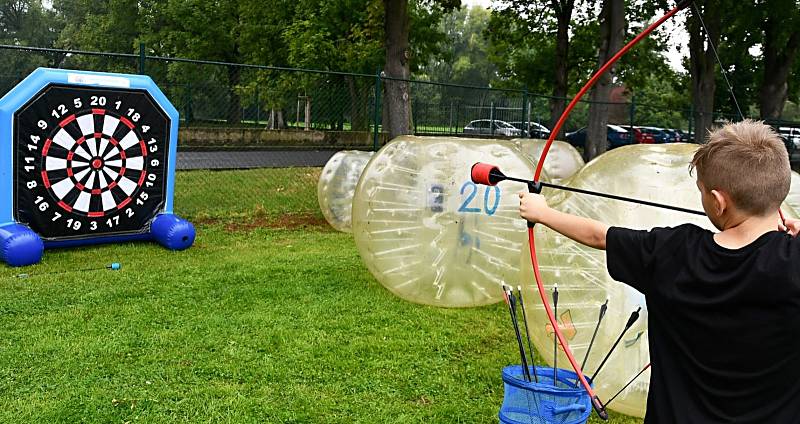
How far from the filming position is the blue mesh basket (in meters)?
2.59

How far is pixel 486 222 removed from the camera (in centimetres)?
467

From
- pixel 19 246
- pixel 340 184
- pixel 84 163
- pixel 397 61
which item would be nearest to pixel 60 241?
pixel 19 246

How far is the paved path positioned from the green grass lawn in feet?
14.0

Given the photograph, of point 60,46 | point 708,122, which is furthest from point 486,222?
point 60,46

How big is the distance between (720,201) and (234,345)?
313cm

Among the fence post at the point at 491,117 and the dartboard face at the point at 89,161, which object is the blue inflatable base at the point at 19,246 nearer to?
the dartboard face at the point at 89,161

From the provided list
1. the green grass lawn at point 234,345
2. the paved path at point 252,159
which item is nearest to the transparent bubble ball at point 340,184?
the green grass lawn at point 234,345

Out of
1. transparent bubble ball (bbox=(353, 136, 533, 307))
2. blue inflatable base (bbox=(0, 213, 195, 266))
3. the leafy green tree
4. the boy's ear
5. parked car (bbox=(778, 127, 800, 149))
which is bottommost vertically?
blue inflatable base (bbox=(0, 213, 195, 266))

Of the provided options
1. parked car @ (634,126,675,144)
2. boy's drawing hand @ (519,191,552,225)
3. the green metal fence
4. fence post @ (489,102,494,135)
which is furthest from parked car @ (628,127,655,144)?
boy's drawing hand @ (519,191,552,225)

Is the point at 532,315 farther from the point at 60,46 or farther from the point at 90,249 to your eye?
the point at 60,46

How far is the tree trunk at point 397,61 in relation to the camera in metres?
12.1

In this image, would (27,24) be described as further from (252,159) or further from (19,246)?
(19,246)

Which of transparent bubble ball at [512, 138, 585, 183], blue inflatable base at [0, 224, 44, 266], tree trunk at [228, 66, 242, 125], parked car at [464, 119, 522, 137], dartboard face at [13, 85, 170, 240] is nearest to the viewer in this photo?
blue inflatable base at [0, 224, 44, 266]

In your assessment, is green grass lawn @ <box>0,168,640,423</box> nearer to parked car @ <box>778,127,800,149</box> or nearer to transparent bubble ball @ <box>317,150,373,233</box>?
transparent bubble ball @ <box>317,150,373,233</box>
